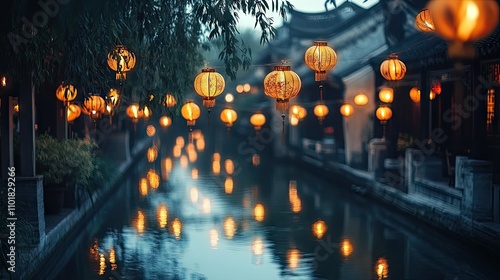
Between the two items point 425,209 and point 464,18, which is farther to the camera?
point 425,209

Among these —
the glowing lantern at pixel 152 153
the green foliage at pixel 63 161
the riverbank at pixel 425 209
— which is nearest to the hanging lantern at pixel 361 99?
the riverbank at pixel 425 209

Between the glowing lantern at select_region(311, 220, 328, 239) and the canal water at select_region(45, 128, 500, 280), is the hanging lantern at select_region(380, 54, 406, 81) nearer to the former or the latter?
the canal water at select_region(45, 128, 500, 280)

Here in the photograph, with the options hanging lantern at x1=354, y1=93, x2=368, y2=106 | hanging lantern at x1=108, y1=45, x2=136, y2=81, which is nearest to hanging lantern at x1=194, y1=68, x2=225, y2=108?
hanging lantern at x1=108, y1=45, x2=136, y2=81

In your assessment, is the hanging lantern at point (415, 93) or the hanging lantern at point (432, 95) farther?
the hanging lantern at point (415, 93)

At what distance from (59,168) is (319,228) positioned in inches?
220

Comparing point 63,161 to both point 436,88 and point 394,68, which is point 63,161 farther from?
point 436,88

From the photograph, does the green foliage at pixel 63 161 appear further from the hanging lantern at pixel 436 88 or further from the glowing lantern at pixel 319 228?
the hanging lantern at pixel 436 88

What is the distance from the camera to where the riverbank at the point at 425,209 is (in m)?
12.5

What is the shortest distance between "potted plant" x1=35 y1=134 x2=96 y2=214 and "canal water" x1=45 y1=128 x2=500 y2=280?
90cm

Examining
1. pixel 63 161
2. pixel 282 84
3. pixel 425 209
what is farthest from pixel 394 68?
pixel 63 161

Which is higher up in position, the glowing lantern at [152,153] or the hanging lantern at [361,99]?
the hanging lantern at [361,99]

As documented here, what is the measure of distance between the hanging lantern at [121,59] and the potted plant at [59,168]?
3279 millimetres

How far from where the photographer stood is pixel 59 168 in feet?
47.2

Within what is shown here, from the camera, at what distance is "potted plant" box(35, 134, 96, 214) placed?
46.6 feet
